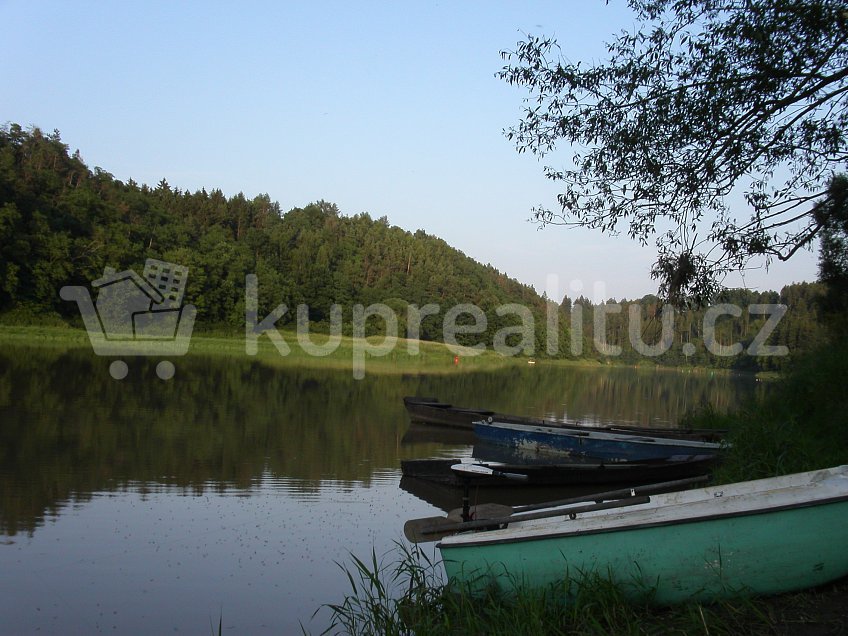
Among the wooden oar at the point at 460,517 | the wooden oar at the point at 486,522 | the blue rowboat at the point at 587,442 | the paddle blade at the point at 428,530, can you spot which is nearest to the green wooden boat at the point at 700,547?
the wooden oar at the point at 486,522

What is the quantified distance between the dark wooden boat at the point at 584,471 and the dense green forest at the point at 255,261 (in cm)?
582

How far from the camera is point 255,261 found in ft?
254

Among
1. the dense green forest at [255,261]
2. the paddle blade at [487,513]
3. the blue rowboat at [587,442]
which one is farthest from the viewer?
the dense green forest at [255,261]

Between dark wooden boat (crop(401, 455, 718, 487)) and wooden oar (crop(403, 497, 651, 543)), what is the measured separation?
430 centimetres

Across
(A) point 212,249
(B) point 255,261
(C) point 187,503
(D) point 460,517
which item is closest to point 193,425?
(C) point 187,503

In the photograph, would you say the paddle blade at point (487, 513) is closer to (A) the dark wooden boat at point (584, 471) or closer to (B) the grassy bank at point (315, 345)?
(A) the dark wooden boat at point (584, 471)

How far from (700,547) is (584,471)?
659 cm

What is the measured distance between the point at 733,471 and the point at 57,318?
1815 inches

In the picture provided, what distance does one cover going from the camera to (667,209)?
888cm

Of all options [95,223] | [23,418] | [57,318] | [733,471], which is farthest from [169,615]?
[95,223]

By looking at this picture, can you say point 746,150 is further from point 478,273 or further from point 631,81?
point 478,273

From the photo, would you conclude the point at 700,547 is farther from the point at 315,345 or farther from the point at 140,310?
the point at 315,345

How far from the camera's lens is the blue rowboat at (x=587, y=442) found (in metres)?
13.2

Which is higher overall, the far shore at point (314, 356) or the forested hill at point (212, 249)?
the forested hill at point (212, 249)
